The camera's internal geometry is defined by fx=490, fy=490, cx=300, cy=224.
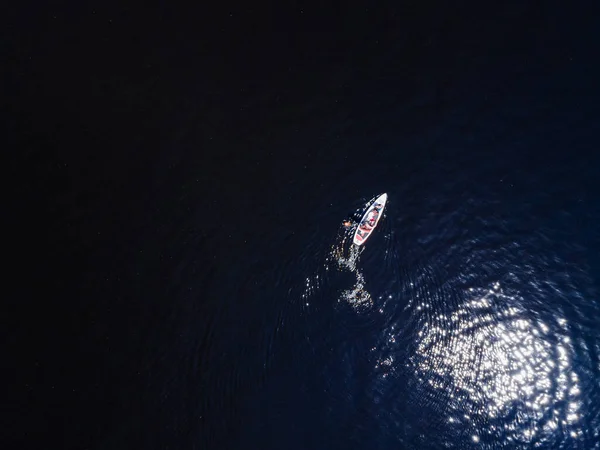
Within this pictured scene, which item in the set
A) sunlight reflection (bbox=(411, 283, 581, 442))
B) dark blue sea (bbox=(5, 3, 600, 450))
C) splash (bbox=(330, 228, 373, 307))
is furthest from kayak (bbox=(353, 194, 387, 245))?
sunlight reflection (bbox=(411, 283, 581, 442))

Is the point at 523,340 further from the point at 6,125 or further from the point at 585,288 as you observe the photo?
the point at 6,125

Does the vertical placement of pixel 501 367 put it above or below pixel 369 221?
below

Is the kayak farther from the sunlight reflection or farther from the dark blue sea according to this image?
the sunlight reflection

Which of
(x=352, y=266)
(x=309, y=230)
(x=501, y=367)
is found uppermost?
(x=309, y=230)

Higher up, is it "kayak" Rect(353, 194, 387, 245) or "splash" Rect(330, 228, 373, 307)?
"kayak" Rect(353, 194, 387, 245)

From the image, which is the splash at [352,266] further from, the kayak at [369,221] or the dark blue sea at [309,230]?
the kayak at [369,221]

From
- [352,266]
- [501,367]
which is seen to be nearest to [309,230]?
[352,266]

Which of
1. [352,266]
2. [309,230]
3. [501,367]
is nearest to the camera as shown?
[501,367]

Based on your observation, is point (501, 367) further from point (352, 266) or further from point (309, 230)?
point (309, 230)
